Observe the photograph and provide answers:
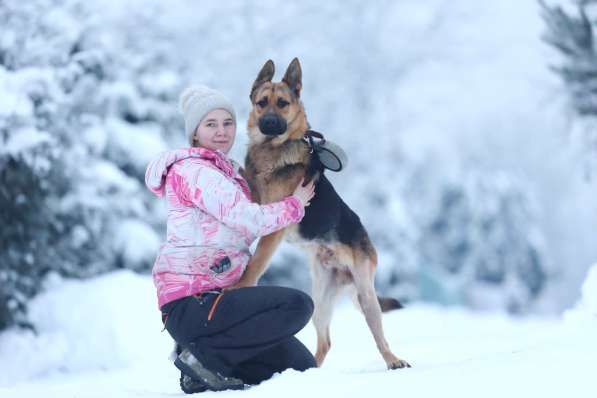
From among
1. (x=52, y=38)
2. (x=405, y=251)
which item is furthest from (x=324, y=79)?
(x=52, y=38)

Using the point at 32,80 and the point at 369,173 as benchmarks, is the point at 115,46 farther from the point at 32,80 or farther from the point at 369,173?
the point at 369,173

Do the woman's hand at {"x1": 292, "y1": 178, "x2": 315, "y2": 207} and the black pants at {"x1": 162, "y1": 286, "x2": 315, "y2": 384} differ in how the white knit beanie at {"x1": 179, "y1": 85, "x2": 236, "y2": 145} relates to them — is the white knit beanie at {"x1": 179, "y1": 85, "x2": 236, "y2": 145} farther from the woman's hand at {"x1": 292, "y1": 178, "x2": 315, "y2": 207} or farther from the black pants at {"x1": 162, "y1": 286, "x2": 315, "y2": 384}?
the black pants at {"x1": 162, "y1": 286, "x2": 315, "y2": 384}

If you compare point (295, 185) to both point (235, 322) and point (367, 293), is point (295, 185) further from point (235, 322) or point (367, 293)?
point (235, 322)

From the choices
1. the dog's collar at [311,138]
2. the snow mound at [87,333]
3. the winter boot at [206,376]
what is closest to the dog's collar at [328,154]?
the dog's collar at [311,138]

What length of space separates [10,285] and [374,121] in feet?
46.9

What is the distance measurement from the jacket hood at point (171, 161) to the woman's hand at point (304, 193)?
362 millimetres

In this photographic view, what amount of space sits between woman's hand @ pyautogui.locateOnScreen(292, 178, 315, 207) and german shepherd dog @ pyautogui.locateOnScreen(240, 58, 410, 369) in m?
0.17

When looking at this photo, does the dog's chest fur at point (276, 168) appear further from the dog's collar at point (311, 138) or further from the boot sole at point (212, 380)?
the boot sole at point (212, 380)

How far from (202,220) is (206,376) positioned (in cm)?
67

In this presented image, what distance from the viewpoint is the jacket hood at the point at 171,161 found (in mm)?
3168

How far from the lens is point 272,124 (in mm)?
3736

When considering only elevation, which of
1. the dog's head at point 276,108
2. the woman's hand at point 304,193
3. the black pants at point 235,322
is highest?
the dog's head at point 276,108

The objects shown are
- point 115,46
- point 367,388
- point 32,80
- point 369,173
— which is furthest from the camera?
point 369,173

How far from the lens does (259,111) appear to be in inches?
151
